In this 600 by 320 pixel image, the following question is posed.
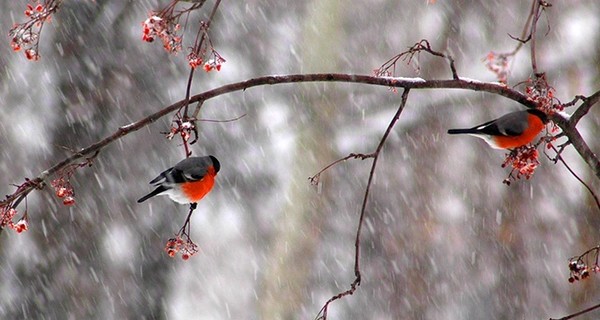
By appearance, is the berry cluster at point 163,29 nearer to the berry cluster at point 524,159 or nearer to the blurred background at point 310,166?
the berry cluster at point 524,159

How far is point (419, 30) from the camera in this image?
6121mm

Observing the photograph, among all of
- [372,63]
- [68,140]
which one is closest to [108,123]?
[68,140]

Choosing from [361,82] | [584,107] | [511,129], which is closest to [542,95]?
[584,107]

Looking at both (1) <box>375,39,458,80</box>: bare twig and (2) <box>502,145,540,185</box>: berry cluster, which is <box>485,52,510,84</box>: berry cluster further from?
(2) <box>502,145,540,185</box>: berry cluster

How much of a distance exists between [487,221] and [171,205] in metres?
2.51

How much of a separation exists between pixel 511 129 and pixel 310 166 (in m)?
4.37

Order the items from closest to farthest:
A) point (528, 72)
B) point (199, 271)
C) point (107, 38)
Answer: point (528, 72) → point (107, 38) → point (199, 271)

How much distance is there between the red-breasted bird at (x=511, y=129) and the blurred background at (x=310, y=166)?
10.7 feet

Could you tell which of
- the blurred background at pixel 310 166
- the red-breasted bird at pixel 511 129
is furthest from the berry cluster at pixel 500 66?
the blurred background at pixel 310 166

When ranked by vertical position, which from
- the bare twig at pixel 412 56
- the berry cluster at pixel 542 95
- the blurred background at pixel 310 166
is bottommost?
the berry cluster at pixel 542 95

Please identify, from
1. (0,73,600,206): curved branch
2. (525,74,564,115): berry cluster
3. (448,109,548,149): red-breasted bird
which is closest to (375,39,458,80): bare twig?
(0,73,600,206): curved branch

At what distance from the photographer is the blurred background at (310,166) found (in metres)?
5.91

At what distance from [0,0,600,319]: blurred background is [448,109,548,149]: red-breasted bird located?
326 centimetres

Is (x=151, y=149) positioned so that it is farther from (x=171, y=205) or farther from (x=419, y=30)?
(x=419, y=30)
